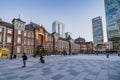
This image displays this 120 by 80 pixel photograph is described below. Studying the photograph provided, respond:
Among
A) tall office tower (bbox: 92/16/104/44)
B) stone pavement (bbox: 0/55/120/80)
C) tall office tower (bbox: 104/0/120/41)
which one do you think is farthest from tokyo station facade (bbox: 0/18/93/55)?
tall office tower (bbox: 92/16/104/44)

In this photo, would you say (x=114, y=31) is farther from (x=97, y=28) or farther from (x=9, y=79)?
(x=9, y=79)

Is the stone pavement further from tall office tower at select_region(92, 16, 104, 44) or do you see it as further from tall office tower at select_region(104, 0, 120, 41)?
tall office tower at select_region(92, 16, 104, 44)

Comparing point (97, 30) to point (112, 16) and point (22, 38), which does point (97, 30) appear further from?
point (22, 38)

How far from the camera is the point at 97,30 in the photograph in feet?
502

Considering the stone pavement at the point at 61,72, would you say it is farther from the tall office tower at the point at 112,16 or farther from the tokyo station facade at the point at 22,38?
the tall office tower at the point at 112,16

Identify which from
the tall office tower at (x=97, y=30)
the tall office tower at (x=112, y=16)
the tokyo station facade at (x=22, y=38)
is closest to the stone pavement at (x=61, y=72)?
the tokyo station facade at (x=22, y=38)

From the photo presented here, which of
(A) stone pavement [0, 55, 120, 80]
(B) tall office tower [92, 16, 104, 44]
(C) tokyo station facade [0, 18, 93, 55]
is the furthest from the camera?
(B) tall office tower [92, 16, 104, 44]

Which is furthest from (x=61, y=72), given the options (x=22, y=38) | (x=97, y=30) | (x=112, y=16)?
(x=97, y=30)

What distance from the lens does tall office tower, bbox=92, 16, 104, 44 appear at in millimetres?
150000

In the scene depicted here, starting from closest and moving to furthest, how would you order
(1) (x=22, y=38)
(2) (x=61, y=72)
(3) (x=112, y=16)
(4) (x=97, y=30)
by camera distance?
1. (2) (x=61, y=72)
2. (1) (x=22, y=38)
3. (3) (x=112, y=16)
4. (4) (x=97, y=30)

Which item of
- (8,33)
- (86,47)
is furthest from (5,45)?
(86,47)

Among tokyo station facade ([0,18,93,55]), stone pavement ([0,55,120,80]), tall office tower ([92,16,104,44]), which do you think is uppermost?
tall office tower ([92,16,104,44])

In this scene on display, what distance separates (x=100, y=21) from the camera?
154 m

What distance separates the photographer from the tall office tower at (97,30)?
15000cm
